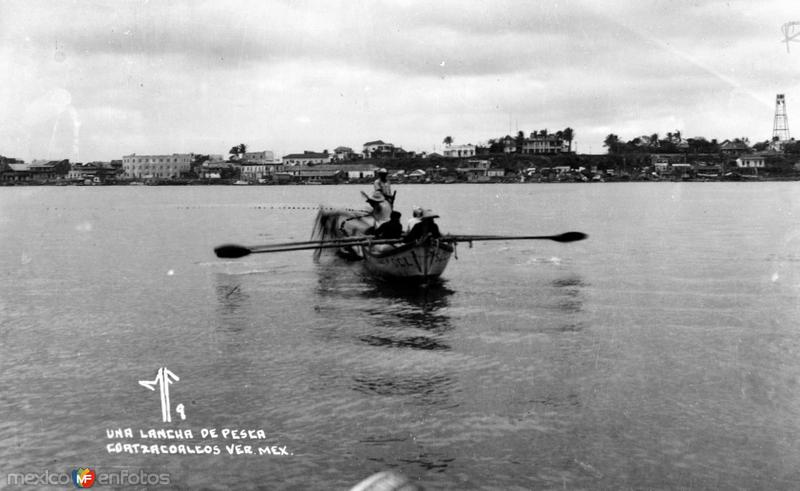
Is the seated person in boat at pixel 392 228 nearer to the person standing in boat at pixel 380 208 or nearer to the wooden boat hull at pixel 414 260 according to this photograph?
the wooden boat hull at pixel 414 260

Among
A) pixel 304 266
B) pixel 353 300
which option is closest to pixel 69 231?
pixel 304 266

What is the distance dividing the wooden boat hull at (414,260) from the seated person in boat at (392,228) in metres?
0.41

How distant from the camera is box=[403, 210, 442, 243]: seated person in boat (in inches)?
883

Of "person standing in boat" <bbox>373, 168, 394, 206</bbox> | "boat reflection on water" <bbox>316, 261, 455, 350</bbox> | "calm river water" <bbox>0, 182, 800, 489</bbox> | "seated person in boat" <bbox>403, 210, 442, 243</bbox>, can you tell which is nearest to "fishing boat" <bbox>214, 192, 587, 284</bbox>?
"seated person in boat" <bbox>403, 210, 442, 243</bbox>

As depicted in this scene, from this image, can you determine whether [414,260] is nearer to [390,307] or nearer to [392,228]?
[392,228]

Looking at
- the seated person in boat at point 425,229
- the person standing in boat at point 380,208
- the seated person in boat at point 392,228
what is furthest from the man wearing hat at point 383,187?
the seated person in boat at point 425,229

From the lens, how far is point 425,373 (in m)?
14.4

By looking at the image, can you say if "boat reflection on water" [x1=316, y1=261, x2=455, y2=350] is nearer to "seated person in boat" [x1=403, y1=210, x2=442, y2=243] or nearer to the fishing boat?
the fishing boat

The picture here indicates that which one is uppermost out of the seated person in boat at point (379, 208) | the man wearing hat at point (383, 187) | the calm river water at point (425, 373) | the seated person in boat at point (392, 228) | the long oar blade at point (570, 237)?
the man wearing hat at point (383, 187)

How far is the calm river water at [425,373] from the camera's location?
10336mm

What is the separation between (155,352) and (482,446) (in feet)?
29.6

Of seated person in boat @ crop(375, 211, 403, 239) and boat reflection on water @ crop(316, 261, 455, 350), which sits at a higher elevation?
seated person in boat @ crop(375, 211, 403, 239)

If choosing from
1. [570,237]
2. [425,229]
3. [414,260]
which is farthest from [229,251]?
[570,237]

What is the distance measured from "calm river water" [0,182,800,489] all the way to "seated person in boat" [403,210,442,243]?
1.95 metres
